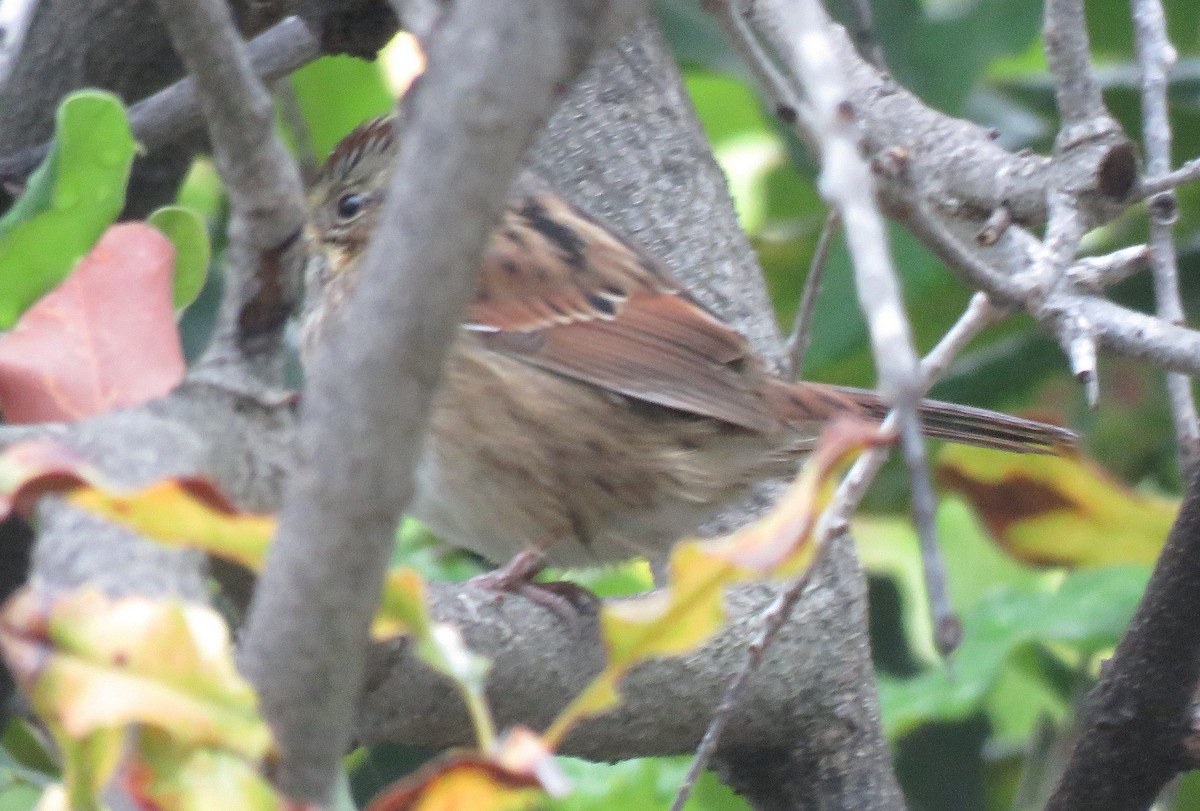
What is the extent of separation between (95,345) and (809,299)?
3.04 ft

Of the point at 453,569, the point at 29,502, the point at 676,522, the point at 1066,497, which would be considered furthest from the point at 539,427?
the point at 29,502

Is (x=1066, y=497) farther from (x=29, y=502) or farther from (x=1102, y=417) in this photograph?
(x=29, y=502)

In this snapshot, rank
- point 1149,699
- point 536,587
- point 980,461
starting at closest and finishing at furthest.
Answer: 1. point 1149,699
2. point 536,587
3. point 980,461

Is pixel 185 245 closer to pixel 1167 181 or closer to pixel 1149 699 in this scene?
pixel 1167 181

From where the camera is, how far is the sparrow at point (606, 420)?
2.24 metres

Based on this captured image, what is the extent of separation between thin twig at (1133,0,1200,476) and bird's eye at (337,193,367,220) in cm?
125

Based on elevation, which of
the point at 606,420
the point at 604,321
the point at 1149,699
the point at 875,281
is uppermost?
the point at 875,281

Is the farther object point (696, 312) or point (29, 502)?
point (696, 312)

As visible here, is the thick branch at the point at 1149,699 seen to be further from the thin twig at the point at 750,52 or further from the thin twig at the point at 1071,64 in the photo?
the thin twig at the point at 750,52

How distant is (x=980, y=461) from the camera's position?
2398 millimetres

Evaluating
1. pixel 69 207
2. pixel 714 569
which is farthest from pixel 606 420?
pixel 714 569

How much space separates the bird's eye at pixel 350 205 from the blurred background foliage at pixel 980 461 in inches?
6.7

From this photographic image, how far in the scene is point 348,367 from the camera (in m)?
0.84

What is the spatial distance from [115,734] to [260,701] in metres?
0.08
